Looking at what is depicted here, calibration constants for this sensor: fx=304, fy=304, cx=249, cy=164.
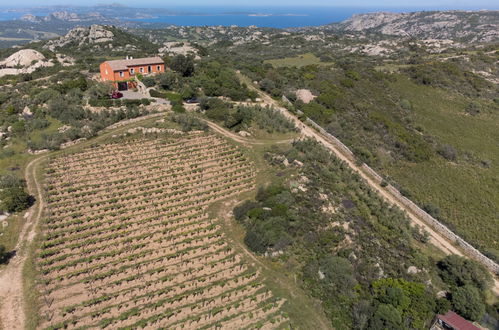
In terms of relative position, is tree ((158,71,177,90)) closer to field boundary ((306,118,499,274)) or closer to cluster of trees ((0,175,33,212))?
field boundary ((306,118,499,274))

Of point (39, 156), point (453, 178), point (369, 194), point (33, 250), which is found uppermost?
point (39, 156)

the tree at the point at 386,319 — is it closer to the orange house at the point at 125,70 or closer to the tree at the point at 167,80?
the tree at the point at 167,80

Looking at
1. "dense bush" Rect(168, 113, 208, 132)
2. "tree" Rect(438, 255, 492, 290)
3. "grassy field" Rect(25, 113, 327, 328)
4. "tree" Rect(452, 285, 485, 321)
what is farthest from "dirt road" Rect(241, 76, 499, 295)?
"dense bush" Rect(168, 113, 208, 132)

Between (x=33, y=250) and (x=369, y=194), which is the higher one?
(x=33, y=250)

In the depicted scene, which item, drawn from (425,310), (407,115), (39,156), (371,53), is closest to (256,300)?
(425,310)

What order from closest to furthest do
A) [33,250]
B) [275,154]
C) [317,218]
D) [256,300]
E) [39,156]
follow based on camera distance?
Answer: [256,300] < [33,250] < [317,218] < [39,156] < [275,154]

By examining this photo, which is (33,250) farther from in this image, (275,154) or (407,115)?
(407,115)
